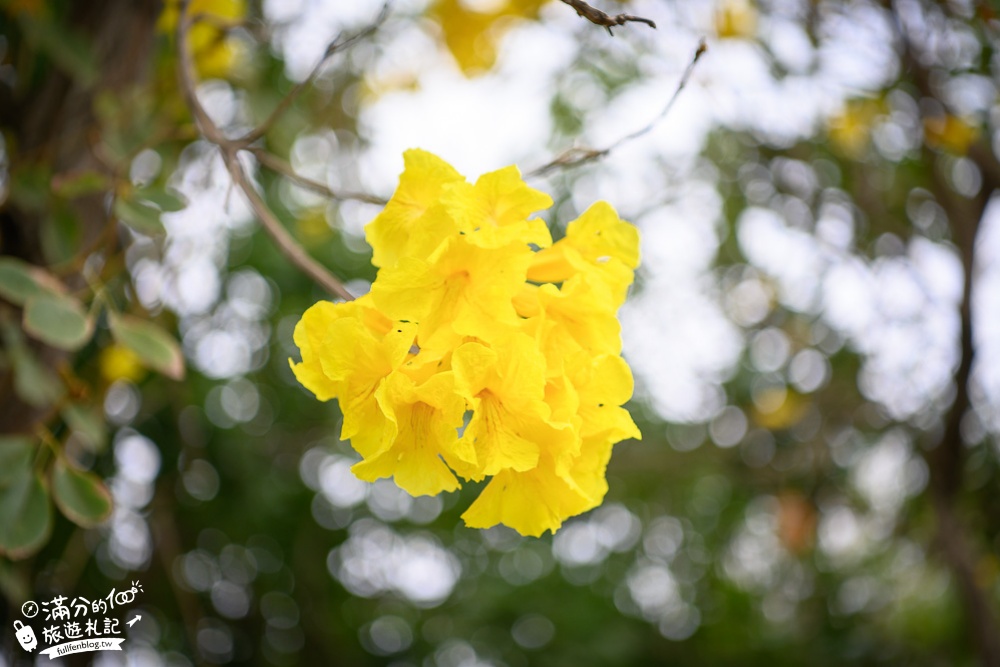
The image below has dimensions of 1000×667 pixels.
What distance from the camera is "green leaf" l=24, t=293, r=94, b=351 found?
107 centimetres

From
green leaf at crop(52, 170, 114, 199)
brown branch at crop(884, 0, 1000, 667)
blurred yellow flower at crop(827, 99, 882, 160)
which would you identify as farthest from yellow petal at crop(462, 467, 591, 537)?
blurred yellow flower at crop(827, 99, 882, 160)

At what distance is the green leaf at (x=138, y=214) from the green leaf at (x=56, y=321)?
144 millimetres

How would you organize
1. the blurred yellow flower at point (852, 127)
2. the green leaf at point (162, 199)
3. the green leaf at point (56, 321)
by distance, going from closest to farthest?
the green leaf at point (56, 321) < the green leaf at point (162, 199) < the blurred yellow flower at point (852, 127)

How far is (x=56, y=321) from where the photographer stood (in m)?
1.09

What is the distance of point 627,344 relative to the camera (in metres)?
2.94

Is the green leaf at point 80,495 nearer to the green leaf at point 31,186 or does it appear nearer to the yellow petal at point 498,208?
the green leaf at point 31,186

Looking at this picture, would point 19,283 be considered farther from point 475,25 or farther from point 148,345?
point 475,25

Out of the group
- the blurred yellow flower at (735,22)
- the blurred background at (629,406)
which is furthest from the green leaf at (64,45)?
the blurred yellow flower at (735,22)

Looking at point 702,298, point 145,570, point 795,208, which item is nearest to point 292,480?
point 145,570

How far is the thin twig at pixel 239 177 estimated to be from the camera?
833 millimetres

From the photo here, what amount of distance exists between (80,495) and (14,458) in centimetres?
10

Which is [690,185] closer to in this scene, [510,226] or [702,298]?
[702,298]

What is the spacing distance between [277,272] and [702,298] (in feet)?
5.40

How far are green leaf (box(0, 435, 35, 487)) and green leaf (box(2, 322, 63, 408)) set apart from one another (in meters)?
0.09
